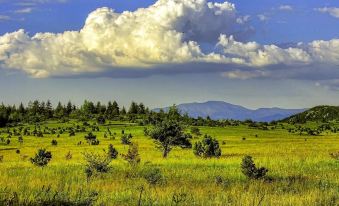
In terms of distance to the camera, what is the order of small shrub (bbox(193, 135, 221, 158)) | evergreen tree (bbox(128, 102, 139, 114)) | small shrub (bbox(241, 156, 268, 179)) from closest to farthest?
small shrub (bbox(241, 156, 268, 179)) < small shrub (bbox(193, 135, 221, 158)) < evergreen tree (bbox(128, 102, 139, 114))

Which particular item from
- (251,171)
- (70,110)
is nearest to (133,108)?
(70,110)

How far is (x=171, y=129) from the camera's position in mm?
48562

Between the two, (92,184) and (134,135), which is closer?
(92,184)

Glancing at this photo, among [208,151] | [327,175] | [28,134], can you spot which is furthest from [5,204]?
[28,134]

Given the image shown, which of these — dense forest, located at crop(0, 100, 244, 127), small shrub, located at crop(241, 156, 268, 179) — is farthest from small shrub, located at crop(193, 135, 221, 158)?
dense forest, located at crop(0, 100, 244, 127)

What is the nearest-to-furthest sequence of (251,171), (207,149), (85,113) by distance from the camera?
1. (251,171)
2. (207,149)
3. (85,113)

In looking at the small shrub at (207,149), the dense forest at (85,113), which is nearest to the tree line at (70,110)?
the dense forest at (85,113)

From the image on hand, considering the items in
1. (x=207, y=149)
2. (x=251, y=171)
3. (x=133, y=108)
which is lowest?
(x=207, y=149)

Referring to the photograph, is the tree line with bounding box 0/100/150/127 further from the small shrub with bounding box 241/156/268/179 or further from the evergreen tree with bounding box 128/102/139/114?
the small shrub with bounding box 241/156/268/179

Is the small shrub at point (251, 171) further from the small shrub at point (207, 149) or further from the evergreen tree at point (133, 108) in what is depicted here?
the evergreen tree at point (133, 108)

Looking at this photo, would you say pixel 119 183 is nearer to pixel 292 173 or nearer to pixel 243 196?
pixel 243 196

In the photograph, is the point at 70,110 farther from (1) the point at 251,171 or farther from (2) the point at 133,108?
(1) the point at 251,171

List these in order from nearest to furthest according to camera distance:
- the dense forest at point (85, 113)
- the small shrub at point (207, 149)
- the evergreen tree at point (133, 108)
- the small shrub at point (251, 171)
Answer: the small shrub at point (251, 171)
the small shrub at point (207, 149)
the dense forest at point (85, 113)
the evergreen tree at point (133, 108)

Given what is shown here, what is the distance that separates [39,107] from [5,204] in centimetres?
17795
